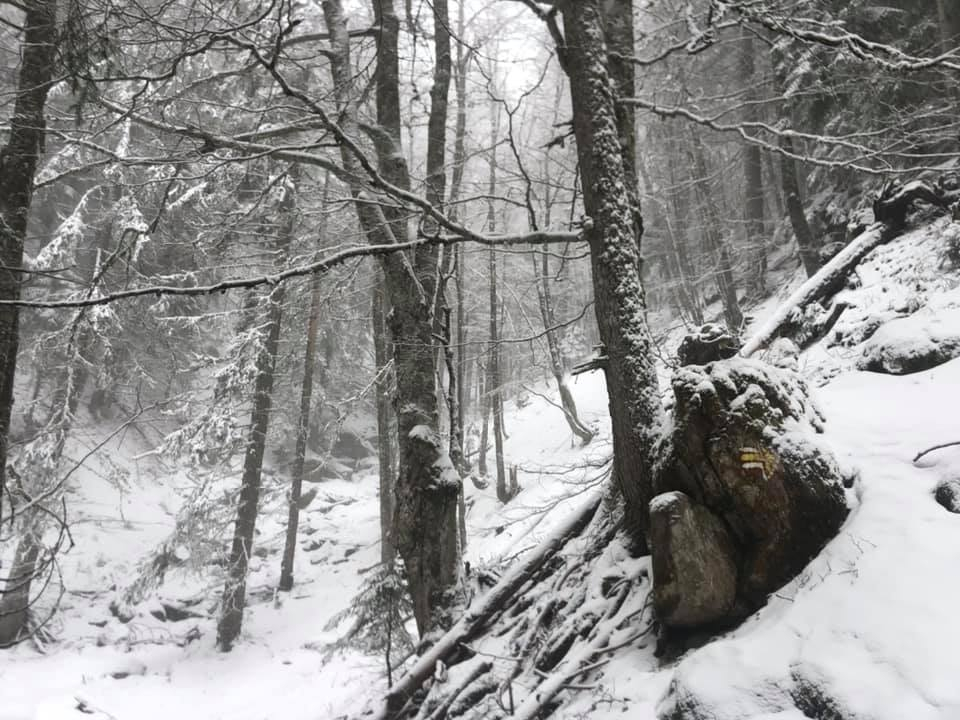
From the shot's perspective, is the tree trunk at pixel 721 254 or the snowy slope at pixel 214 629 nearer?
the snowy slope at pixel 214 629

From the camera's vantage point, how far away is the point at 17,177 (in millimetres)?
4281

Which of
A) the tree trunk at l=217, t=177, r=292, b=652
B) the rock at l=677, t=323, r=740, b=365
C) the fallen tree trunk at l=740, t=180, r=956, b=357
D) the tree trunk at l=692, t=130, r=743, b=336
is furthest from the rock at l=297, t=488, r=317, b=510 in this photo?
the rock at l=677, t=323, r=740, b=365

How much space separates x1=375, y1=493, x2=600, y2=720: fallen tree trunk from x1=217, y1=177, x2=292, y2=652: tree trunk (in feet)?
31.8

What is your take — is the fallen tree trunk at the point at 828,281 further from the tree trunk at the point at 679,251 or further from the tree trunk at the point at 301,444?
the tree trunk at the point at 301,444

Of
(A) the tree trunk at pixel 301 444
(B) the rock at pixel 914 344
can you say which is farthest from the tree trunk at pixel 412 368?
(A) the tree trunk at pixel 301 444

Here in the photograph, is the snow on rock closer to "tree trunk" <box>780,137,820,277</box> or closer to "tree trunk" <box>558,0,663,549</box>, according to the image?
"tree trunk" <box>558,0,663,549</box>

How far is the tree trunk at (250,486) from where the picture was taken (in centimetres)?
1276

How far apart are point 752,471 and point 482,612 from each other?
2289mm

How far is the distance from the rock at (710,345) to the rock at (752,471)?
3.29 ft

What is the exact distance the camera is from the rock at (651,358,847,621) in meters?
2.84

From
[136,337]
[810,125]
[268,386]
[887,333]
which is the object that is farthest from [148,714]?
[810,125]

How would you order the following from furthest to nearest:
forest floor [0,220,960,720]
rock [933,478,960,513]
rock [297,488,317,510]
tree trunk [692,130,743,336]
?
rock [297,488,317,510] < tree trunk [692,130,743,336] < rock [933,478,960,513] < forest floor [0,220,960,720]

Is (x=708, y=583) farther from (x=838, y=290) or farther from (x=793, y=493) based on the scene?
(x=838, y=290)

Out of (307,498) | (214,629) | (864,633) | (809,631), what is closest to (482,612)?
(809,631)
